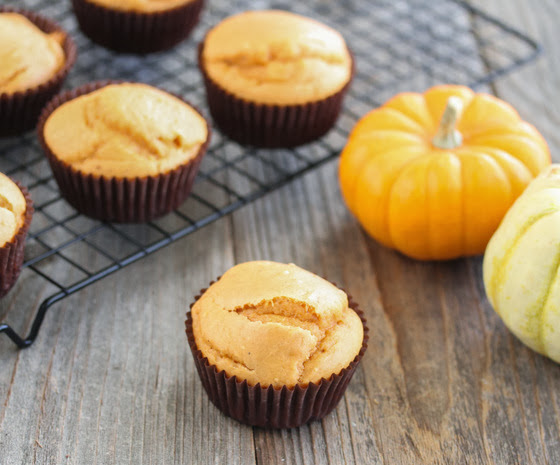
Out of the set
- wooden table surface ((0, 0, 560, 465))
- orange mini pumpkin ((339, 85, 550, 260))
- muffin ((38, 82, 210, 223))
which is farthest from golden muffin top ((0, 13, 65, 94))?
orange mini pumpkin ((339, 85, 550, 260))

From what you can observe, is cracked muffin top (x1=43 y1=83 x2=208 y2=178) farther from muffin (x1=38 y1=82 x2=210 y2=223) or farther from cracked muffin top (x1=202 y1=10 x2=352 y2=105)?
cracked muffin top (x1=202 y1=10 x2=352 y2=105)

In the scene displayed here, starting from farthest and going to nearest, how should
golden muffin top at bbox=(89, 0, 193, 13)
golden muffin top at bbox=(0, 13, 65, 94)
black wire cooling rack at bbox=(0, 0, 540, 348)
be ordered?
1. golden muffin top at bbox=(89, 0, 193, 13)
2. golden muffin top at bbox=(0, 13, 65, 94)
3. black wire cooling rack at bbox=(0, 0, 540, 348)

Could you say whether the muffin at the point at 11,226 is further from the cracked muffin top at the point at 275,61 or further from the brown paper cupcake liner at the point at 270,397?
the cracked muffin top at the point at 275,61

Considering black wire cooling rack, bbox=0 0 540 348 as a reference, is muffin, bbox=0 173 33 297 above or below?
above

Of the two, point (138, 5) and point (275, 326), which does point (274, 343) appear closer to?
point (275, 326)

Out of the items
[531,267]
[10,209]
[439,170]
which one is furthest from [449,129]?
[10,209]

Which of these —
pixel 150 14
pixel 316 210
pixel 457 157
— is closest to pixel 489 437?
pixel 457 157

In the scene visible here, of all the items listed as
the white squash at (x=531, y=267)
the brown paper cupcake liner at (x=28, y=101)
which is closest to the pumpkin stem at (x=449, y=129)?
the white squash at (x=531, y=267)
